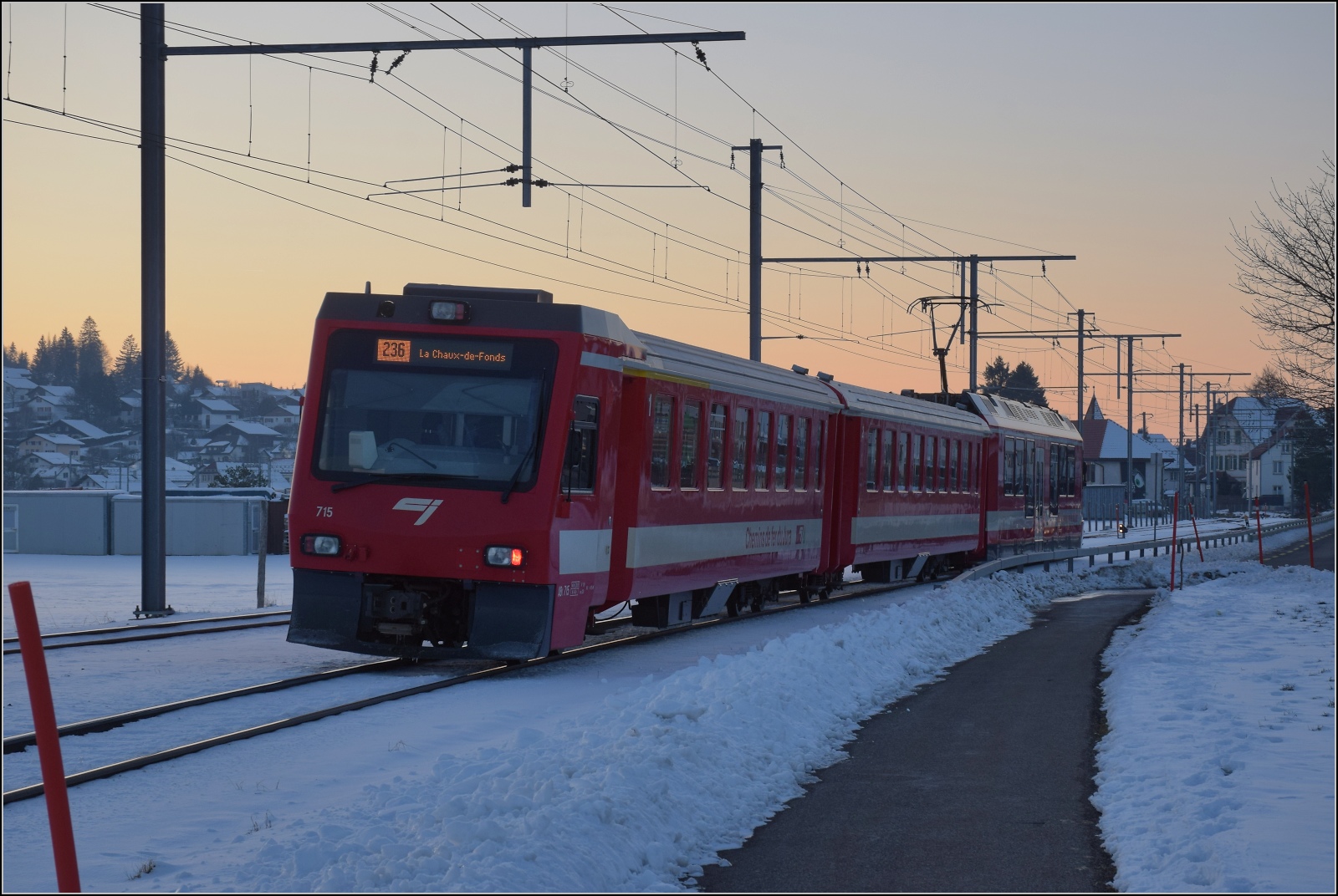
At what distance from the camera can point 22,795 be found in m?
7.82

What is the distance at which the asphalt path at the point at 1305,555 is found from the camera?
136 feet

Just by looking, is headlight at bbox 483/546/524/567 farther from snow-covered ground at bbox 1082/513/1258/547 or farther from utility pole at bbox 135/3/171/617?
snow-covered ground at bbox 1082/513/1258/547

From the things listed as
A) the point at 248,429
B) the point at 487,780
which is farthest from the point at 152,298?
the point at 248,429

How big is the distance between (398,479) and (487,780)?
5.72m

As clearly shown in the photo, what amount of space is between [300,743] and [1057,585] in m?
23.4

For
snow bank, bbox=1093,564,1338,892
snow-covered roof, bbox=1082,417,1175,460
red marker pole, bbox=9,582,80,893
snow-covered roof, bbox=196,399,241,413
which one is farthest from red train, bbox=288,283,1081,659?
snow-covered roof, bbox=196,399,241,413

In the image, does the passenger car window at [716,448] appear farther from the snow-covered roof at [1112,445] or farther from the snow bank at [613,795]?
the snow-covered roof at [1112,445]

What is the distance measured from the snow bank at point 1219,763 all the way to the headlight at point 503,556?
4.95m

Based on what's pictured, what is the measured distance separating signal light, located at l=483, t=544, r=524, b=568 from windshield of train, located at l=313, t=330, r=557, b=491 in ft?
1.71

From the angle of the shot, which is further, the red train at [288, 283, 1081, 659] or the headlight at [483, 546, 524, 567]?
the red train at [288, 283, 1081, 659]

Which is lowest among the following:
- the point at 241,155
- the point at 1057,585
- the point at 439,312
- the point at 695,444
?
the point at 1057,585

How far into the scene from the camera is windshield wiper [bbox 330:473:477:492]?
12742 millimetres

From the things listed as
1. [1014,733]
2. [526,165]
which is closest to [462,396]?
[1014,733]

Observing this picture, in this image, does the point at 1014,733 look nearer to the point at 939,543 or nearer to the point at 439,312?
the point at 439,312
